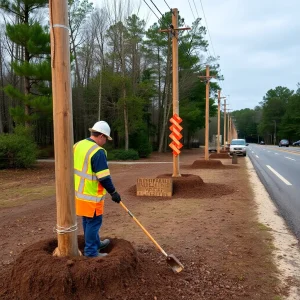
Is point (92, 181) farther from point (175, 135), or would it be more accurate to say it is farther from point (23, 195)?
point (23, 195)

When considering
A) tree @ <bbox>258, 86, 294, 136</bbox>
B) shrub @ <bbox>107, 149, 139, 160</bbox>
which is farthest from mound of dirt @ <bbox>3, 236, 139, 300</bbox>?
tree @ <bbox>258, 86, 294, 136</bbox>

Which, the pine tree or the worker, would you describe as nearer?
the worker

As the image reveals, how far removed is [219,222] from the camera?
681 centimetres

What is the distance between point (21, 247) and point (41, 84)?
1802 cm

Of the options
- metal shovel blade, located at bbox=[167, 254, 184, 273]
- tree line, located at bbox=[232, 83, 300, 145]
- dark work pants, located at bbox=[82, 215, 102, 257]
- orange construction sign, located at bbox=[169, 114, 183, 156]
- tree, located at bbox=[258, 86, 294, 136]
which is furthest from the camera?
tree, located at bbox=[258, 86, 294, 136]

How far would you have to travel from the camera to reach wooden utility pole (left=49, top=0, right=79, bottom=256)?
348 centimetres

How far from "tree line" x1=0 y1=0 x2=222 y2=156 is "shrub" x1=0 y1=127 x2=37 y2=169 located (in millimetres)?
2658

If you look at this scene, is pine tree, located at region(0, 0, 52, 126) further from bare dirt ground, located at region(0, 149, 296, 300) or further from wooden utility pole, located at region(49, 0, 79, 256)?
wooden utility pole, located at region(49, 0, 79, 256)

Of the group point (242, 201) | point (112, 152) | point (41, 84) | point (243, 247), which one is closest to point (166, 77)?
point (112, 152)

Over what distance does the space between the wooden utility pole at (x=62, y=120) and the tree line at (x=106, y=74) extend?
16972mm

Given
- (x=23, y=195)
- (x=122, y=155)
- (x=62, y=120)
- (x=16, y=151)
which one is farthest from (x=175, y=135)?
(x=122, y=155)

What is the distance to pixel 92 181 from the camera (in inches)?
153

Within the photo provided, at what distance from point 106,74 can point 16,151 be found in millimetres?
13751

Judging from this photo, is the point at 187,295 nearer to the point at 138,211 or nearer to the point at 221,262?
the point at 221,262
